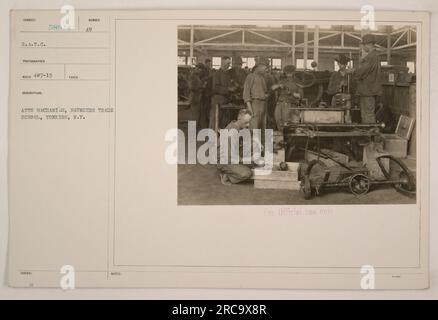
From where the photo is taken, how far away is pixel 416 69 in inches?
64.8

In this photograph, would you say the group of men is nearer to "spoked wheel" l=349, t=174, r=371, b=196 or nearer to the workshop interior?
the workshop interior

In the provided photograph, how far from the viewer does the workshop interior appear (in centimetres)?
162

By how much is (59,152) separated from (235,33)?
0.69m

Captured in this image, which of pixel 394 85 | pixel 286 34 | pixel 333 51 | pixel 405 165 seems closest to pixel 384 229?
pixel 405 165

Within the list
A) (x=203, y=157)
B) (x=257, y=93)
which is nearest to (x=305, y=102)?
(x=257, y=93)

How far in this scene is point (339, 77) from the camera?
1644 millimetres

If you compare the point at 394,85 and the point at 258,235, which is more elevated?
the point at 394,85

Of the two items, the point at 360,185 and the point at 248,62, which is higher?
the point at 248,62

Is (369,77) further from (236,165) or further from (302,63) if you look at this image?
(236,165)

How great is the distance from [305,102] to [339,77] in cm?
14

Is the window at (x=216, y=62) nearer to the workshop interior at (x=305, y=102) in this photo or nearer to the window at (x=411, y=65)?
the workshop interior at (x=305, y=102)

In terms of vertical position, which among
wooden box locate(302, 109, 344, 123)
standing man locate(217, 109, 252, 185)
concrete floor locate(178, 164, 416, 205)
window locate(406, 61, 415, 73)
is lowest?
concrete floor locate(178, 164, 416, 205)

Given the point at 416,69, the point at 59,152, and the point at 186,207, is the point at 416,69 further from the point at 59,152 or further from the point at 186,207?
the point at 59,152

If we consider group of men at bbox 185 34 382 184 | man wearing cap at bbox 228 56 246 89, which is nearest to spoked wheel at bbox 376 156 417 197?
group of men at bbox 185 34 382 184
